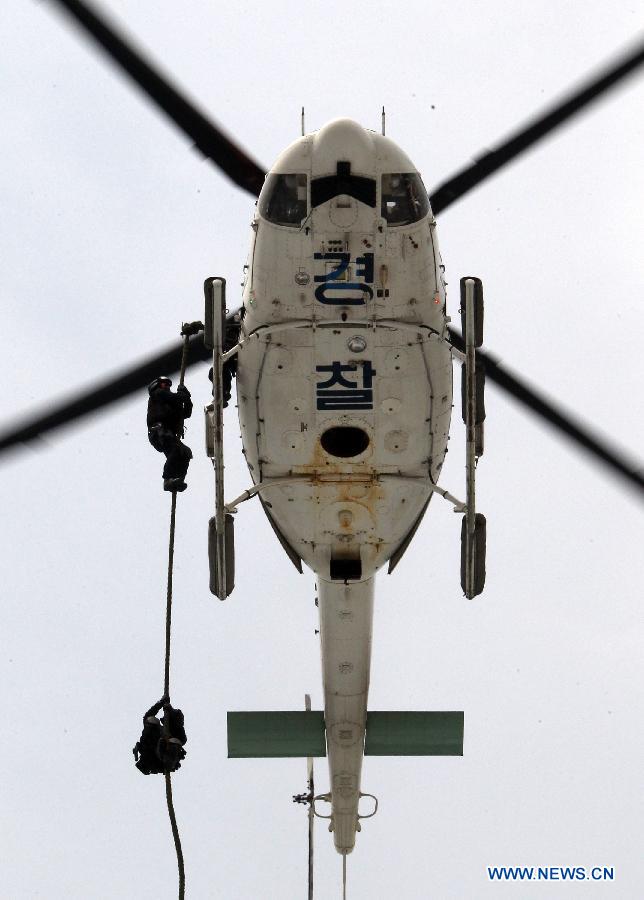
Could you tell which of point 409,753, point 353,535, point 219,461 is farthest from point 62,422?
point 409,753

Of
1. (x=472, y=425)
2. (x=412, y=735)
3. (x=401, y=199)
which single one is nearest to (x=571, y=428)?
(x=472, y=425)

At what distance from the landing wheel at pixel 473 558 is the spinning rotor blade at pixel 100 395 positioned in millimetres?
3947

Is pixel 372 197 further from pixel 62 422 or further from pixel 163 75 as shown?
pixel 62 422

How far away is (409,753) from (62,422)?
8179 mm

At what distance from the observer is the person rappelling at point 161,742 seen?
17422mm

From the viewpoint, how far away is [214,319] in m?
17.1

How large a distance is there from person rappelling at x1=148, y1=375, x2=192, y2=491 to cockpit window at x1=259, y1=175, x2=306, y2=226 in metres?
2.32

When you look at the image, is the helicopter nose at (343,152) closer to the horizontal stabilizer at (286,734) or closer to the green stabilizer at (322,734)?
the green stabilizer at (322,734)

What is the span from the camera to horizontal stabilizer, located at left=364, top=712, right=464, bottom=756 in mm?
22609

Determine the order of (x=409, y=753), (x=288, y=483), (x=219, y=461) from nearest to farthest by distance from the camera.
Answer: (x=219, y=461) < (x=288, y=483) < (x=409, y=753)

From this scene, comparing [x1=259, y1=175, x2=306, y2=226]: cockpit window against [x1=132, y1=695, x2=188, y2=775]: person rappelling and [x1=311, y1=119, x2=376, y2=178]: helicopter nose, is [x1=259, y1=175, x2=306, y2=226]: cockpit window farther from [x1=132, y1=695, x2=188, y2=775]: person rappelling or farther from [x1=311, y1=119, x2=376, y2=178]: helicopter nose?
[x1=132, y1=695, x2=188, y2=775]: person rappelling

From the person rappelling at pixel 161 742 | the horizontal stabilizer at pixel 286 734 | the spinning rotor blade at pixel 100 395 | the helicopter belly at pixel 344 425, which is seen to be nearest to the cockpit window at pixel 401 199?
the helicopter belly at pixel 344 425

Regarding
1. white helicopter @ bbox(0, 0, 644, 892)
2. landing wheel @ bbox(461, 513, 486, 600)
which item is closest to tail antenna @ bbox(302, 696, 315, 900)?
white helicopter @ bbox(0, 0, 644, 892)

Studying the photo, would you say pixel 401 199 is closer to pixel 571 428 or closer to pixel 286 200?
pixel 286 200
